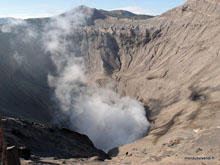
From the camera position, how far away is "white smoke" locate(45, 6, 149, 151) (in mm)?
37844

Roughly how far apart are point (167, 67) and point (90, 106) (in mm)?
17664

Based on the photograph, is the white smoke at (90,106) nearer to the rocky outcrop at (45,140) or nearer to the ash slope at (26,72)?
the ash slope at (26,72)

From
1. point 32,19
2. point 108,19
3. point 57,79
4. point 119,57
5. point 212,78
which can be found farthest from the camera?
point 108,19

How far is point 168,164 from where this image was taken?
11578 millimetres

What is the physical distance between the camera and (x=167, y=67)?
49.1 metres

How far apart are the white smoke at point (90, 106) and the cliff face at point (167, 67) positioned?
8.09 feet

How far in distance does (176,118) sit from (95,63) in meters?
34.5

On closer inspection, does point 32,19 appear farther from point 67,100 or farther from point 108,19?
point 67,100

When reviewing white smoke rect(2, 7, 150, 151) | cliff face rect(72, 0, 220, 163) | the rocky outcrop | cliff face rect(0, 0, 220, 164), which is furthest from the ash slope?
cliff face rect(72, 0, 220, 163)

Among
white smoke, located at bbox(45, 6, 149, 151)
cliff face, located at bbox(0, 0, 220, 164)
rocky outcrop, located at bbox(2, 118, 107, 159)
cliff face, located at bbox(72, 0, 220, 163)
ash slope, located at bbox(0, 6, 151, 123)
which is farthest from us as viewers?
white smoke, located at bbox(45, 6, 149, 151)

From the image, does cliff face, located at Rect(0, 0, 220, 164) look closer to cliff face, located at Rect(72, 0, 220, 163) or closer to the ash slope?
cliff face, located at Rect(72, 0, 220, 163)

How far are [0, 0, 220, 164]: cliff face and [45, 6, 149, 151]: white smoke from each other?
2465mm

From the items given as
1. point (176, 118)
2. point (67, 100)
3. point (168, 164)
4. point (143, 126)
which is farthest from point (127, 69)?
point (168, 164)

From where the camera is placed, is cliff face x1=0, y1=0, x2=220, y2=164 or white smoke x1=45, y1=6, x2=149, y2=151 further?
white smoke x1=45, y1=6, x2=149, y2=151
